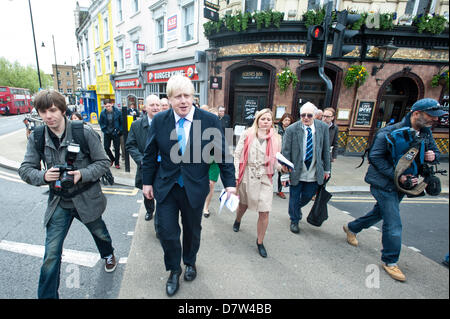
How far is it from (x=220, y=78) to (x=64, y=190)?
27.2ft

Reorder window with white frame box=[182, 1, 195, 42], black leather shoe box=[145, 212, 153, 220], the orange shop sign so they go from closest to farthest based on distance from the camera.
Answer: black leather shoe box=[145, 212, 153, 220] → the orange shop sign → window with white frame box=[182, 1, 195, 42]

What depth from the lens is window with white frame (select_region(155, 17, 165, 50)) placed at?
517 inches

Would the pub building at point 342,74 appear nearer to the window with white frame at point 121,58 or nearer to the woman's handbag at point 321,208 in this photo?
the woman's handbag at point 321,208

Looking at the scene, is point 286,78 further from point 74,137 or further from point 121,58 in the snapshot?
point 121,58

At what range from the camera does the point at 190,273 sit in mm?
2396

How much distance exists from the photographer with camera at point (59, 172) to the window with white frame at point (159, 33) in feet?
43.6

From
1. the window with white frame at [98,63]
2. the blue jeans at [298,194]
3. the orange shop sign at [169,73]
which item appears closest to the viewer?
the blue jeans at [298,194]

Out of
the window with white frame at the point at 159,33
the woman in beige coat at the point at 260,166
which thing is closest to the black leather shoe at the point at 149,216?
the woman in beige coat at the point at 260,166

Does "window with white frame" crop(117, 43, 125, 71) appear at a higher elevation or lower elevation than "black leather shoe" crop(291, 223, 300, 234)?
higher

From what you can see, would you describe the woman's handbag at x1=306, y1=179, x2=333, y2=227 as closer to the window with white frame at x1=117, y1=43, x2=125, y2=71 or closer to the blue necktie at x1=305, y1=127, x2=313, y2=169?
the blue necktie at x1=305, y1=127, x2=313, y2=169

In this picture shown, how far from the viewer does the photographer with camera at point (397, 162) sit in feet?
7.32

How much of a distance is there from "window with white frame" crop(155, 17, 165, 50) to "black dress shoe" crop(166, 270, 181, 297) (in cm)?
1402

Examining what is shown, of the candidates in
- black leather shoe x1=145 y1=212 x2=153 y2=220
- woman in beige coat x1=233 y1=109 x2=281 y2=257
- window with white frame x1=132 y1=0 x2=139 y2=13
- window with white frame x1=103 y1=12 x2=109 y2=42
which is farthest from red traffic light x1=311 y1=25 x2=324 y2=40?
window with white frame x1=103 y1=12 x2=109 y2=42

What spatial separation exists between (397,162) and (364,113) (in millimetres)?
8138
